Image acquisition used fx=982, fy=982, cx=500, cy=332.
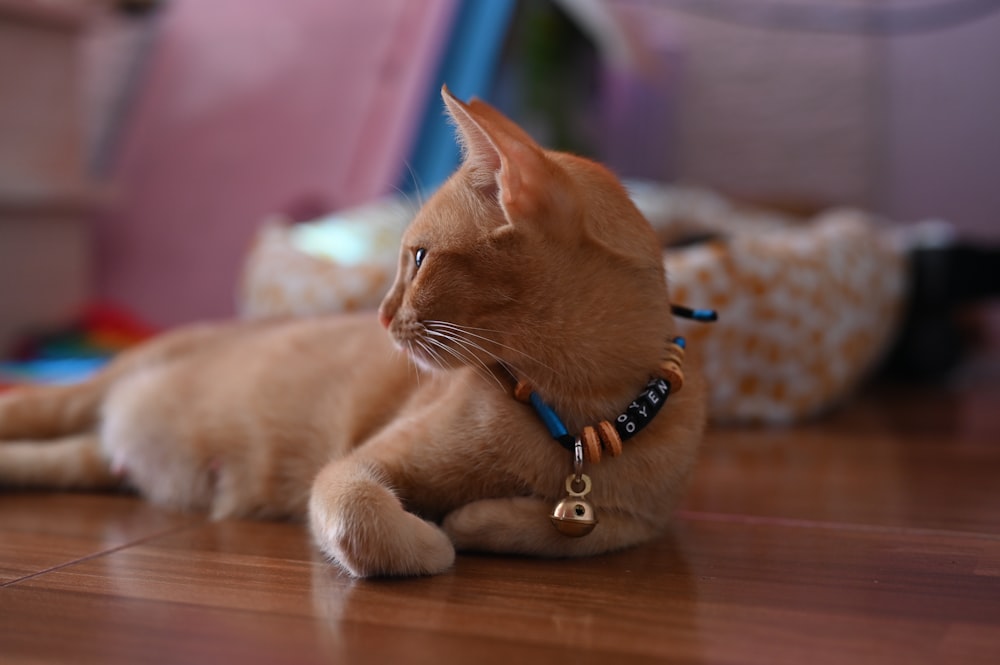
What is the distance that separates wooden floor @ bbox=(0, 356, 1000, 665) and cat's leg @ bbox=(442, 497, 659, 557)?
0.02 metres

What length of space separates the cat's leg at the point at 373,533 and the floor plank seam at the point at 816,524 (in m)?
0.39

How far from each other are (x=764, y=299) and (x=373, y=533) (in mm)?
1249

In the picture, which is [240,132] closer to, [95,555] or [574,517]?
[95,555]

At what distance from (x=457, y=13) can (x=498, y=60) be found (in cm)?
20

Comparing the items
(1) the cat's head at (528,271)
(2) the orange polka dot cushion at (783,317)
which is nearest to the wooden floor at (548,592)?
(1) the cat's head at (528,271)

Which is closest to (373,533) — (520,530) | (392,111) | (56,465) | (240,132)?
(520,530)

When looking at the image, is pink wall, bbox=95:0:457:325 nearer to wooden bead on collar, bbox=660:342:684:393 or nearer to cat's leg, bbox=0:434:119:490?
cat's leg, bbox=0:434:119:490

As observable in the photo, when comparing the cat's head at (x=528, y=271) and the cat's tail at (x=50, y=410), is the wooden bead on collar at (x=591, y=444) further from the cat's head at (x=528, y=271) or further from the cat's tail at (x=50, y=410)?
the cat's tail at (x=50, y=410)

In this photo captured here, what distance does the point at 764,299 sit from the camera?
191 centimetres

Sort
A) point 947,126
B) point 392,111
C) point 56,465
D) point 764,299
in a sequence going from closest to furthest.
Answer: point 56,465 → point 764,299 → point 392,111 → point 947,126

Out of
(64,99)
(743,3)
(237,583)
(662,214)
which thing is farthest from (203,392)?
(743,3)

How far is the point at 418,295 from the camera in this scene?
93 centimetres

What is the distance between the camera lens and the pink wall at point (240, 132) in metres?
3.23

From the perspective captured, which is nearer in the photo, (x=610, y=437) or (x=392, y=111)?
(x=610, y=437)
